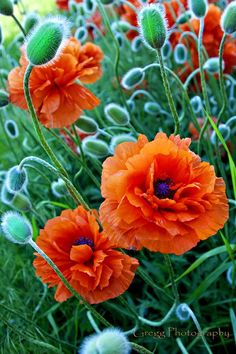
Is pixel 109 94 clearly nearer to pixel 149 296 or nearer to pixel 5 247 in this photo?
pixel 5 247

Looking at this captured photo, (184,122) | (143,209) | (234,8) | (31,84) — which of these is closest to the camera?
(143,209)

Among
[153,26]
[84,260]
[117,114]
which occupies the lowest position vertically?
[84,260]

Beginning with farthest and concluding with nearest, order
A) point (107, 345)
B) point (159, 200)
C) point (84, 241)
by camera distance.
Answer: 1. point (84, 241)
2. point (159, 200)
3. point (107, 345)

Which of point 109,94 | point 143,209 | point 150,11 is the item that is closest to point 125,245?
point 143,209

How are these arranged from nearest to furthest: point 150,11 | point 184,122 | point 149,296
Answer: point 150,11 → point 149,296 → point 184,122

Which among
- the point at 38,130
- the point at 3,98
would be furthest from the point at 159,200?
the point at 3,98

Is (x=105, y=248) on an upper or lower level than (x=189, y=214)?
lower

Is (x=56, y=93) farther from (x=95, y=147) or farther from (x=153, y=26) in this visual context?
(x=153, y=26)
